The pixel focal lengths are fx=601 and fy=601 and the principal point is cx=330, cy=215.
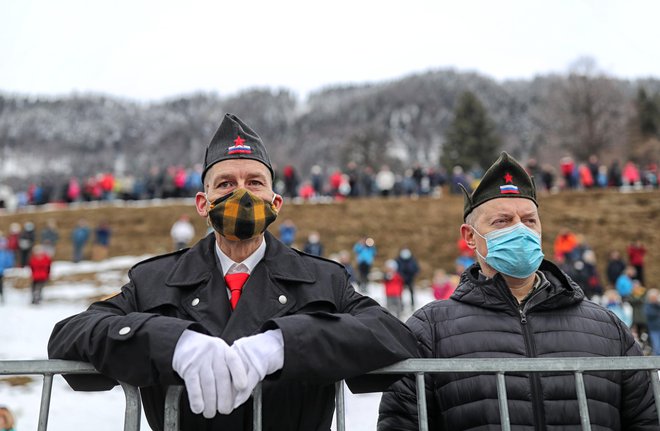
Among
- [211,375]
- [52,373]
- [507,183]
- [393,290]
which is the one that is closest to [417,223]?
[393,290]

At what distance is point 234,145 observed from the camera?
2.77 metres

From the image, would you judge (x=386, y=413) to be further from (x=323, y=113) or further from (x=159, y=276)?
(x=323, y=113)

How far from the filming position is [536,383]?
2.65 meters

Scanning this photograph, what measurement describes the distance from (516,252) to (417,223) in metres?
22.9

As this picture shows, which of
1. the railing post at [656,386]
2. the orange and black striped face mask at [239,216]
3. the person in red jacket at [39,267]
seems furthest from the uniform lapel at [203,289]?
the person in red jacket at [39,267]

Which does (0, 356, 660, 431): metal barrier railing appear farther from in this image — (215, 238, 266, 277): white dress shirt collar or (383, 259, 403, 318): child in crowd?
(383, 259, 403, 318): child in crowd

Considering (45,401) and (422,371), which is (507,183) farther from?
(45,401)

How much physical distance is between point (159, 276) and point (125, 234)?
26.0m

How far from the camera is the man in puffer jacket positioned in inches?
104

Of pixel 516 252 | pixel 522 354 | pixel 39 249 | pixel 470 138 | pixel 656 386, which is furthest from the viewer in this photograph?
pixel 470 138

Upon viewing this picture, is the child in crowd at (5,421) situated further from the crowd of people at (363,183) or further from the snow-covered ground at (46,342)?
the crowd of people at (363,183)

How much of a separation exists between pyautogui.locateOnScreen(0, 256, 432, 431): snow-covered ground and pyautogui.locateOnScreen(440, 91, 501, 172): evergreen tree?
3746 cm

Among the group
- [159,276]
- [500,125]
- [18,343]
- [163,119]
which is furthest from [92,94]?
[159,276]

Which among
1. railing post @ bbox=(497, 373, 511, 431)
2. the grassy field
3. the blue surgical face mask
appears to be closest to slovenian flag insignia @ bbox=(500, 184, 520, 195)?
the blue surgical face mask
